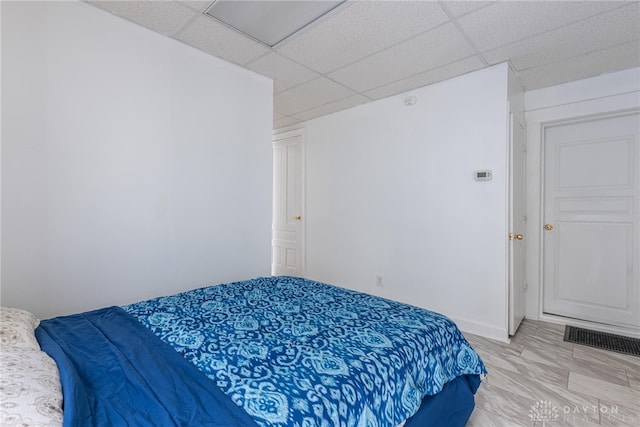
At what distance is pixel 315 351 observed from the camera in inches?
46.2

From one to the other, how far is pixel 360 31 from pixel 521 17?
108cm

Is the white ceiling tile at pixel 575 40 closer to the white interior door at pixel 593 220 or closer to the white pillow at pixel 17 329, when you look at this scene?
the white interior door at pixel 593 220

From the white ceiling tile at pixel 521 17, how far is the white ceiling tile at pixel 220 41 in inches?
61.9

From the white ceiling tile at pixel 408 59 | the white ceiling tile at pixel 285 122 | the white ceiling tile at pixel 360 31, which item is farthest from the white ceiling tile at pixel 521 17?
the white ceiling tile at pixel 285 122

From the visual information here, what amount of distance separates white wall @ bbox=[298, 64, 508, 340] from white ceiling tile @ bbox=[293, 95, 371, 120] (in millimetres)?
110

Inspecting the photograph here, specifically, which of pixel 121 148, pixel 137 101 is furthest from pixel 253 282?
pixel 137 101

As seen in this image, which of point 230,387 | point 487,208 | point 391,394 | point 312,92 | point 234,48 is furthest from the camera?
point 312,92

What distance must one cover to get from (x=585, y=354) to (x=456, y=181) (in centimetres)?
177

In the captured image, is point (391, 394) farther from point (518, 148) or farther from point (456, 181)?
point (518, 148)

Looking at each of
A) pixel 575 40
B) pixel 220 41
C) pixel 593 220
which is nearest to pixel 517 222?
pixel 593 220

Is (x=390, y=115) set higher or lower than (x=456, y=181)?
higher

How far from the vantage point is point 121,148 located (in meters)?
2.13

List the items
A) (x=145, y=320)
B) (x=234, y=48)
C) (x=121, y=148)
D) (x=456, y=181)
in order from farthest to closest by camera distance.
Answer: (x=456, y=181), (x=234, y=48), (x=121, y=148), (x=145, y=320)

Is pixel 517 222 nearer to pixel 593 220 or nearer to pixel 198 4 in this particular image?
pixel 593 220
